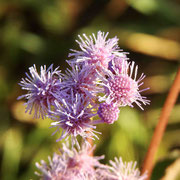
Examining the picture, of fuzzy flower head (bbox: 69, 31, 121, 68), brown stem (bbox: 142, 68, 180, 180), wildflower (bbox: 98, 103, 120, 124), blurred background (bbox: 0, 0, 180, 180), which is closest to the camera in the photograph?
wildflower (bbox: 98, 103, 120, 124)

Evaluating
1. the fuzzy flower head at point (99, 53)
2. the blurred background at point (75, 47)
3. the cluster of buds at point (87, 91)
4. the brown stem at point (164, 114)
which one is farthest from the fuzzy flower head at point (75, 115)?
the blurred background at point (75, 47)

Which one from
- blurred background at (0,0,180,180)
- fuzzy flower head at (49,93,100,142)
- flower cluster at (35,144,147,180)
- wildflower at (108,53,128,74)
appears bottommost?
flower cluster at (35,144,147,180)

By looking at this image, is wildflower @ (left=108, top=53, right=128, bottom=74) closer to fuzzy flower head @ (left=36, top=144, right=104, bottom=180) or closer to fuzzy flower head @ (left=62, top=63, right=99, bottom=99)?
fuzzy flower head @ (left=62, top=63, right=99, bottom=99)

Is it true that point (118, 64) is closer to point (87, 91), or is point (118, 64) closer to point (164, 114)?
point (87, 91)

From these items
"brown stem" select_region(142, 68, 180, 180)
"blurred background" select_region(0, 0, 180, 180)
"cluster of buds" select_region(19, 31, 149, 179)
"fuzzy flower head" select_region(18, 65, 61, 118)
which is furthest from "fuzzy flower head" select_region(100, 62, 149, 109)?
"blurred background" select_region(0, 0, 180, 180)

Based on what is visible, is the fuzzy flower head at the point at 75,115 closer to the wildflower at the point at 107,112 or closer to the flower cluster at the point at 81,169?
the wildflower at the point at 107,112

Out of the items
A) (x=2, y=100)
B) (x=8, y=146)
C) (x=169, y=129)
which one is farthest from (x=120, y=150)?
(x=2, y=100)
